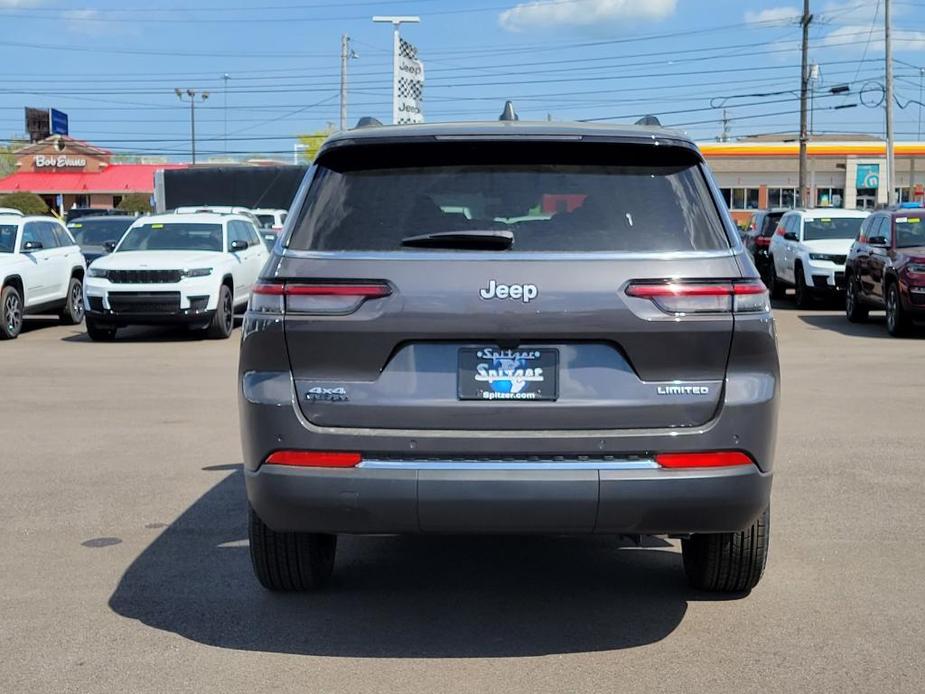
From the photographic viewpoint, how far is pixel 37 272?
1872 cm

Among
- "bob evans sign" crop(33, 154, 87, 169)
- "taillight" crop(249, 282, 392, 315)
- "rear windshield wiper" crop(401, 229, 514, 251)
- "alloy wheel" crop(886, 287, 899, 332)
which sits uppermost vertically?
"bob evans sign" crop(33, 154, 87, 169)

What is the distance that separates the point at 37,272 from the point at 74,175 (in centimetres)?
7578

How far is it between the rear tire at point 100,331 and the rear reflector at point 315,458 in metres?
13.5

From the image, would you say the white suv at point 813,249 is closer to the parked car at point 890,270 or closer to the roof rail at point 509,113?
the parked car at point 890,270

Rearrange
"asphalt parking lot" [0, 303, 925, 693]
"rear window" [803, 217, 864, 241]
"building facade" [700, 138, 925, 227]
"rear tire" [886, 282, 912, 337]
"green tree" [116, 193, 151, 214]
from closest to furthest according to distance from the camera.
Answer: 1. "asphalt parking lot" [0, 303, 925, 693]
2. "rear tire" [886, 282, 912, 337]
3. "rear window" [803, 217, 864, 241]
4. "building facade" [700, 138, 925, 227]
5. "green tree" [116, 193, 151, 214]

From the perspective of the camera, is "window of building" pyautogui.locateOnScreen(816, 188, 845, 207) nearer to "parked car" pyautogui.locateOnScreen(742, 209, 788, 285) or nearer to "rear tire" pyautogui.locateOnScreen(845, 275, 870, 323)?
"parked car" pyautogui.locateOnScreen(742, 209, 788, 285)

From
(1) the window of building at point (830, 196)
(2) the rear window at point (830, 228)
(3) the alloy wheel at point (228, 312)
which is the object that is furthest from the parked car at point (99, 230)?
(1) the window of building at point (830, 196)

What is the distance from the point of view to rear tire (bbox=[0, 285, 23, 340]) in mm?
17516

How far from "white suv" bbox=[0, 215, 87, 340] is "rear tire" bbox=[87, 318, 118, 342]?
3.82 ft

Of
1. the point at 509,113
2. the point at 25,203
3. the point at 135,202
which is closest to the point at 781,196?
the point at 135,202

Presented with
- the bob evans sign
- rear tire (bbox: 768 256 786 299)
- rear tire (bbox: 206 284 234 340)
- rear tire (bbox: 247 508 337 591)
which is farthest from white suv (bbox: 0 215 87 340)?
the bob evans sign

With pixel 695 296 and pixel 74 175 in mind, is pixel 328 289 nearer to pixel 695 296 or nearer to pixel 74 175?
pixel 695 296

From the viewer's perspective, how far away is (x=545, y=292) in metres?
4.38

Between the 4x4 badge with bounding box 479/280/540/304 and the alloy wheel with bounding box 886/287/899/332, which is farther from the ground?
the 4x4 badge with bounding box 479/280/540/304
